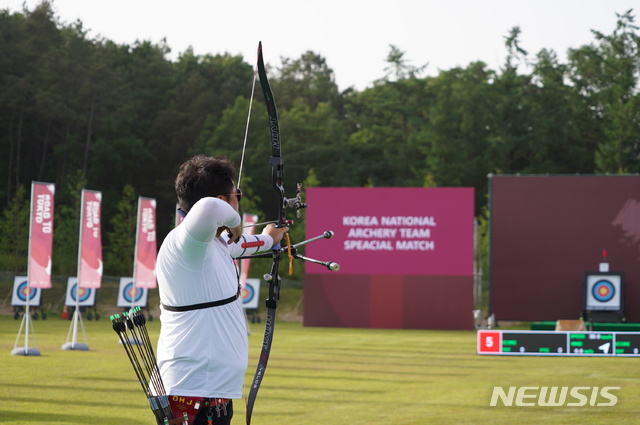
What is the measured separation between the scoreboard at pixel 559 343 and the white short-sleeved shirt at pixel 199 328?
7.58 m

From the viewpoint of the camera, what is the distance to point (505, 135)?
47.9 m

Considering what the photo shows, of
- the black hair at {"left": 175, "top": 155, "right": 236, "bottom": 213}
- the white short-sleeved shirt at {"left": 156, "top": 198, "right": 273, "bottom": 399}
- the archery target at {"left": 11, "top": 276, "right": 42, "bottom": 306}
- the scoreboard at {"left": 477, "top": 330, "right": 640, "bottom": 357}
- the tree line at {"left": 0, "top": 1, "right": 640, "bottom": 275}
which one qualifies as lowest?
the archery target at {"left": 11, "top": 276, "right": 42, "bottom": 306}

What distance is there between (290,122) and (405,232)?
2492 centimetres

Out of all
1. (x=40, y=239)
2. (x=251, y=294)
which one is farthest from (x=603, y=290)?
(x=40, y=239)

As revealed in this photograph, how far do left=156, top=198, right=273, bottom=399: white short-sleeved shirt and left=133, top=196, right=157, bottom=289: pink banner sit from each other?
54.7 feet

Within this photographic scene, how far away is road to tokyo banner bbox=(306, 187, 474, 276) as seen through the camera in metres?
29.5

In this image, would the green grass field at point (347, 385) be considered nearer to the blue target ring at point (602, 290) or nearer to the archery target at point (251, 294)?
the blue target ring at point (602, 290)

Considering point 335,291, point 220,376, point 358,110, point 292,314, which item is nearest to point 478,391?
point 220,376

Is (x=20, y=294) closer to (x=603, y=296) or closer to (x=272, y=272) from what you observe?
(x=603, y=296)

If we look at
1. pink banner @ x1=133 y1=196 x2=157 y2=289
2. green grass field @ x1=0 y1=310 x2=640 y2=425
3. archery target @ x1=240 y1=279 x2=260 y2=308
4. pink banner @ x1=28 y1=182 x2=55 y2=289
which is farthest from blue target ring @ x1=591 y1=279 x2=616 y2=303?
pink banner @ x1=28 y1=182 x2=55 y2=289

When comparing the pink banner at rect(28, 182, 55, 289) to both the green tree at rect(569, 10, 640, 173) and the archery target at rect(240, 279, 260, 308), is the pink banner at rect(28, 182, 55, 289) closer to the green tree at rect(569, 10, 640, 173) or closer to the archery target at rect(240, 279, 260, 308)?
the archery target at rect(240, 279, 260, 308)

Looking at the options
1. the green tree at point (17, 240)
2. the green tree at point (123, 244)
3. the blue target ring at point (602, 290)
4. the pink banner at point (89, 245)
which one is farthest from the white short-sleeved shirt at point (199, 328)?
the green tree at point (123, 244)

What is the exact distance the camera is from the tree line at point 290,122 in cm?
4781

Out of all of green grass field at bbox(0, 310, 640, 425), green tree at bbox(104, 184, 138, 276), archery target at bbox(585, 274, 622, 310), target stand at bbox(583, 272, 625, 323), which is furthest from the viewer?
green tree at bbox(104, 184, 138, 276)
